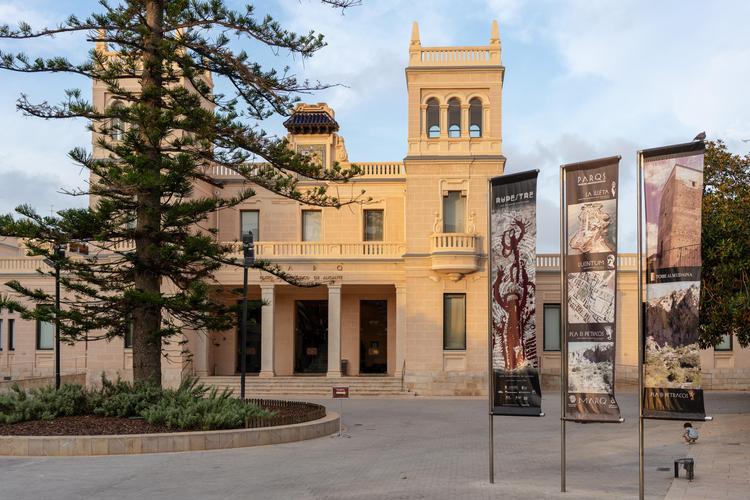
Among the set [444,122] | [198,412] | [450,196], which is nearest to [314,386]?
[450,196]

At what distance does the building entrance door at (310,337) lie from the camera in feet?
136

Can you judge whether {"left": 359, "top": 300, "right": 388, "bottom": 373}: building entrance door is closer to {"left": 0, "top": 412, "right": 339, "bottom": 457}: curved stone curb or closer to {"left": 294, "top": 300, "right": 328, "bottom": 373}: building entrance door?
{"left": 294, "top": 300, "right": 328, "bottom": 373}: building entrance door

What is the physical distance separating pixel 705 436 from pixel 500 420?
614 centimetres

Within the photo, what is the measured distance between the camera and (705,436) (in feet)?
70.1

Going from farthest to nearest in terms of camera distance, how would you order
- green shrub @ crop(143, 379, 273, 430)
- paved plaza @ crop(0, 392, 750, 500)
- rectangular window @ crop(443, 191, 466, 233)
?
rectangular window @ crop(443, 191, 466, 233) < green shrub @ crop(143, 379, 273, 430) < paved plaza @ crop(0, 392, 750, 500)

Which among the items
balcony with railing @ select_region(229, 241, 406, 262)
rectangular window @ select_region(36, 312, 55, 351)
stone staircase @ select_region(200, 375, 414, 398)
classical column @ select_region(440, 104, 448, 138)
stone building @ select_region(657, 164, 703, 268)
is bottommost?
stone staircase @ select_region(200, 375, 414, 398)

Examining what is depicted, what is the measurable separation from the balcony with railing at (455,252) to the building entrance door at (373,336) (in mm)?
6519

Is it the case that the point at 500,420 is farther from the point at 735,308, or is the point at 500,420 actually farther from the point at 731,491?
the point at 731,491

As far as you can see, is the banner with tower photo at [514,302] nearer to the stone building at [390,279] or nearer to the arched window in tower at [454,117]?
the stone building at [390,279]

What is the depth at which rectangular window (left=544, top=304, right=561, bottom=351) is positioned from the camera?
40.1 m

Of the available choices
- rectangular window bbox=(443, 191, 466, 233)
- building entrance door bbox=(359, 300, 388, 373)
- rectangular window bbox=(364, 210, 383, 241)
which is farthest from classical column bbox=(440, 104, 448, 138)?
building entrance door bbox=(359, 300, 388, 373)

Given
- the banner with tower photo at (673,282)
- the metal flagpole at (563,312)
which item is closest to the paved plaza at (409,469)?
the metal flagpole at (563,312)

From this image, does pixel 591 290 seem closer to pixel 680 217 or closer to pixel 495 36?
pixel 680 217

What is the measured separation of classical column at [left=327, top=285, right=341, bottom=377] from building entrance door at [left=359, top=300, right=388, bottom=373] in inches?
146
